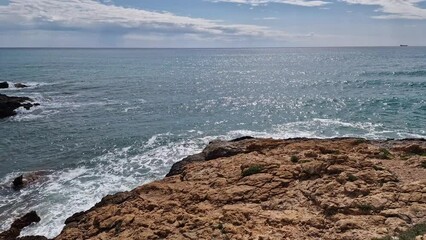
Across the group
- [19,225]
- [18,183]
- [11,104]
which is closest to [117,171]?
[18,183]

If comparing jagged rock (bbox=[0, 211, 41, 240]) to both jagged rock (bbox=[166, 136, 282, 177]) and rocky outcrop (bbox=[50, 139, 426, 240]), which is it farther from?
jagged rock (bbox=[166, 136, 282, 177])

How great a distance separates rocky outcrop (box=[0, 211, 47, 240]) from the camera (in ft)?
72.7

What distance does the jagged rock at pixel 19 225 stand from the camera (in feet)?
73.8

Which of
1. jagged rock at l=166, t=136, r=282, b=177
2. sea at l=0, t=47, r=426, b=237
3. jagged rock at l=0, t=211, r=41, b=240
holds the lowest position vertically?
jagged rock at l=0, t=211, r=41, b=240

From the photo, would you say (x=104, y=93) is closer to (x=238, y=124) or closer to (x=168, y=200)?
(x=238, y=124)

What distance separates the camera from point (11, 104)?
5956cm

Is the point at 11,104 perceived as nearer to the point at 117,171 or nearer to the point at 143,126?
the point at 143,126

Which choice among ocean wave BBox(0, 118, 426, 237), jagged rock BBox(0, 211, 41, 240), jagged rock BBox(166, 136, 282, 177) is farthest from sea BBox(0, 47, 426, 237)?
jagged rock BBox(166, 136, 282, 177)

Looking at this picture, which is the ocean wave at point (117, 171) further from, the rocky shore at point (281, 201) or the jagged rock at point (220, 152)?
the rocky shore at point (281, 201)

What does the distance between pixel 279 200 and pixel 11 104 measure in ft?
179

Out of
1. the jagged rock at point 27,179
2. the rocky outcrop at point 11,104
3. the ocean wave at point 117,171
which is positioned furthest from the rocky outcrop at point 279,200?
the rocky outcrop at point 11,104

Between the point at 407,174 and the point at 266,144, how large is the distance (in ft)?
30.7

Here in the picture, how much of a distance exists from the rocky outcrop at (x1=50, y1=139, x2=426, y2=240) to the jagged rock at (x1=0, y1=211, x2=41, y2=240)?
4.12 metres

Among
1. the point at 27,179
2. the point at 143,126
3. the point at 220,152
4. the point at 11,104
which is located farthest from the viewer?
the point at 11,104
